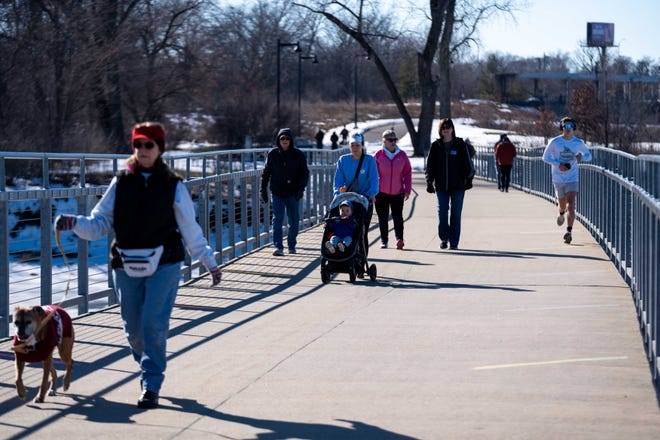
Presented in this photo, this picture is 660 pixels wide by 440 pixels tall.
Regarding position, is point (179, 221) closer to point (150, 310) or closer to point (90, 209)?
point (150, 310)

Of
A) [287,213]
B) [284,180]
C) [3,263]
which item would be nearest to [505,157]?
[287,213]

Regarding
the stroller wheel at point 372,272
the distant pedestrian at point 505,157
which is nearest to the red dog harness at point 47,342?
the stroller wheel at point 372,272

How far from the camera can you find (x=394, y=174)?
16188mm

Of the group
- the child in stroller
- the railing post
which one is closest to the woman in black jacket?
the child in stroller

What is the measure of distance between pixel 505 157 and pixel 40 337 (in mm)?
30402

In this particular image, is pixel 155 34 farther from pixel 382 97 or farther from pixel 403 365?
pixel 382 97

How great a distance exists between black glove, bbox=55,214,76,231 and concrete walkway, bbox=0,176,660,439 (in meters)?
1.04

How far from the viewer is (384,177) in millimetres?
16203

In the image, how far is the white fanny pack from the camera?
673 cm

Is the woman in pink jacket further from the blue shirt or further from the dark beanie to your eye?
the dark beanie

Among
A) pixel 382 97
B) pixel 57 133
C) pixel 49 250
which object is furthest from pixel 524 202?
pixel 382 97

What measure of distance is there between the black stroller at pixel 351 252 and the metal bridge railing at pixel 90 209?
153 cm

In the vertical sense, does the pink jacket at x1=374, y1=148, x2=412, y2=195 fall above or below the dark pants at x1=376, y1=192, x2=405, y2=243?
above

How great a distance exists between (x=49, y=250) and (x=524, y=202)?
20.6 m
